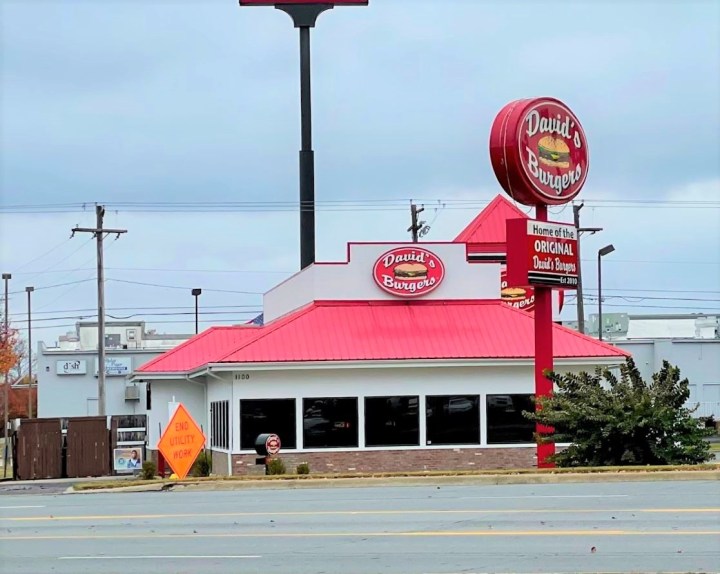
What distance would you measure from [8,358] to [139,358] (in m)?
13.5

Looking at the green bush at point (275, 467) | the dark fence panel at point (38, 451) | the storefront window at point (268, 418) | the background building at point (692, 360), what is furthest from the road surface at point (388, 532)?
the background building at point (692, 360)

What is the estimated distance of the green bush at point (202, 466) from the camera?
34625 millimetres

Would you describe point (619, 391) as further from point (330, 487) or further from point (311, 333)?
point (311, 333)

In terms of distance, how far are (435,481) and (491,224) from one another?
20.2 metres

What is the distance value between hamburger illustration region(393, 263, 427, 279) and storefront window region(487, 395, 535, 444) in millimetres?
4234

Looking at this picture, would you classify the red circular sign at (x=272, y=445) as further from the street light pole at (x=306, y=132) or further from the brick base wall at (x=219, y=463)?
the street light pole at (x=306, y=132)

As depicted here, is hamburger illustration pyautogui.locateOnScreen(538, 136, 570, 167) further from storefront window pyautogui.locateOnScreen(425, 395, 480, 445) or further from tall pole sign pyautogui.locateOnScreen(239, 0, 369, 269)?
tall pole sign pyautogui.locateOnScreen(239, 0, 369, 269)

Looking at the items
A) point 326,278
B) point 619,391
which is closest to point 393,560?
point 619,391

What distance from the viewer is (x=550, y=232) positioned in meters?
28.7

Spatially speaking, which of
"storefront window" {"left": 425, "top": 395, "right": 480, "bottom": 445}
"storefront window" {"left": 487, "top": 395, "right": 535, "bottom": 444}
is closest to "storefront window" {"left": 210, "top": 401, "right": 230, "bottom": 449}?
"storefront window" {"left": 425, "top": 395, "right": 480, "bottom": 445}

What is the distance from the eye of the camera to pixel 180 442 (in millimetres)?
26766

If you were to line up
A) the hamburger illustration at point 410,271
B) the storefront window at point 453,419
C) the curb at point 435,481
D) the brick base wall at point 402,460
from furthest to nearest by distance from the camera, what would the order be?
1. the hamburger illustration at point 410,271
2. the storefront window at point 453,419
3. the brick base wall at point 402,460
4. the curb at point 435,481

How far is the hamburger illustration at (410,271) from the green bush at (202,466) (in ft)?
25.0

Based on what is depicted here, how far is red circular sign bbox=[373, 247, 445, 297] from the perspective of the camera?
1384 inches
